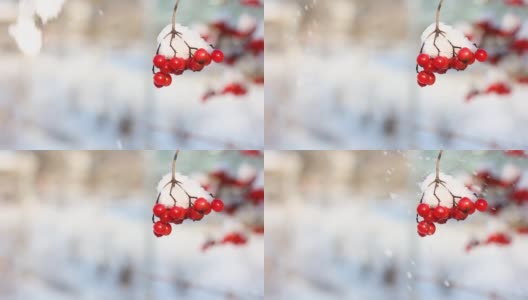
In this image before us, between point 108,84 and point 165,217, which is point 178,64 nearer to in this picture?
point 108,84

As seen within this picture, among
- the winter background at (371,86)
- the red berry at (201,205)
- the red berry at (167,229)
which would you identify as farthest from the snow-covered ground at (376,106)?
the red berry at (167,229)

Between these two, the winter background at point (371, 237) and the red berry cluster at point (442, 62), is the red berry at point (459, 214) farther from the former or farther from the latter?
the red berry cluster at point (442, 62)

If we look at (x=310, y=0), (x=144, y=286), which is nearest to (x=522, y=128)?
(x=310, y=0)

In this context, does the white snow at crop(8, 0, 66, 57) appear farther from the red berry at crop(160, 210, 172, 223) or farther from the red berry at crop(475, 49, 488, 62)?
the red berry at crop(475, 49, 488, 62)

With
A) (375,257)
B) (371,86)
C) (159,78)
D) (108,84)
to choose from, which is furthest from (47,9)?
(375,257)

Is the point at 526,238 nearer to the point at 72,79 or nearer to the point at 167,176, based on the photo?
the point at 167,176
